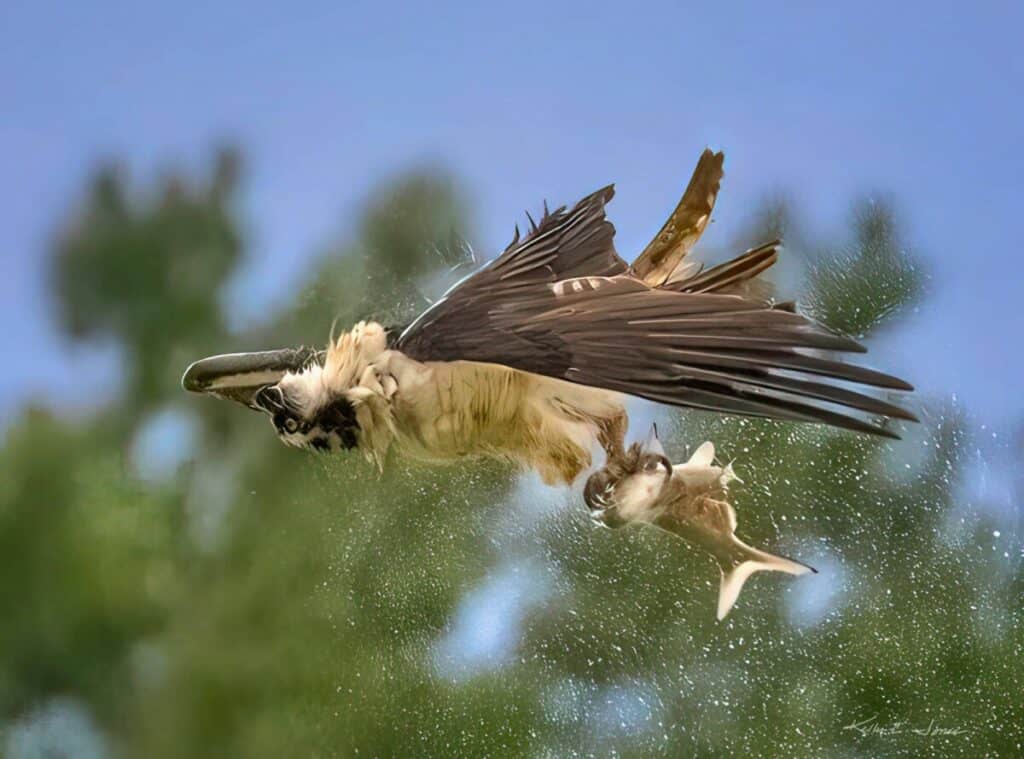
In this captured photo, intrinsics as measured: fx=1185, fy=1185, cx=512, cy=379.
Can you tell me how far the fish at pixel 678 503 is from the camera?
771 mm

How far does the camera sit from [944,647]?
1.29 meters

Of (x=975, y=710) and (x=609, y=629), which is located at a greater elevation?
(x=609, y=629)

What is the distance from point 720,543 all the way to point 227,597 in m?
0.77

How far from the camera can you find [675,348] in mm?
652

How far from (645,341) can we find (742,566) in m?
0.21

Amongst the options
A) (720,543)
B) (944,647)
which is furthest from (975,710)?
(720,543)

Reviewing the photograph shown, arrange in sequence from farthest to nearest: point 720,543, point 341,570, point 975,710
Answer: point 341,570 → point 975,710 → point 720,543

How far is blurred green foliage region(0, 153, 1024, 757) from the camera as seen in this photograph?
1.26 metres

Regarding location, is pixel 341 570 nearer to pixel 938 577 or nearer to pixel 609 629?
pixel 609 629

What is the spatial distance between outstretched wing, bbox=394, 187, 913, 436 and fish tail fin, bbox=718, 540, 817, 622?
144 millimetres
